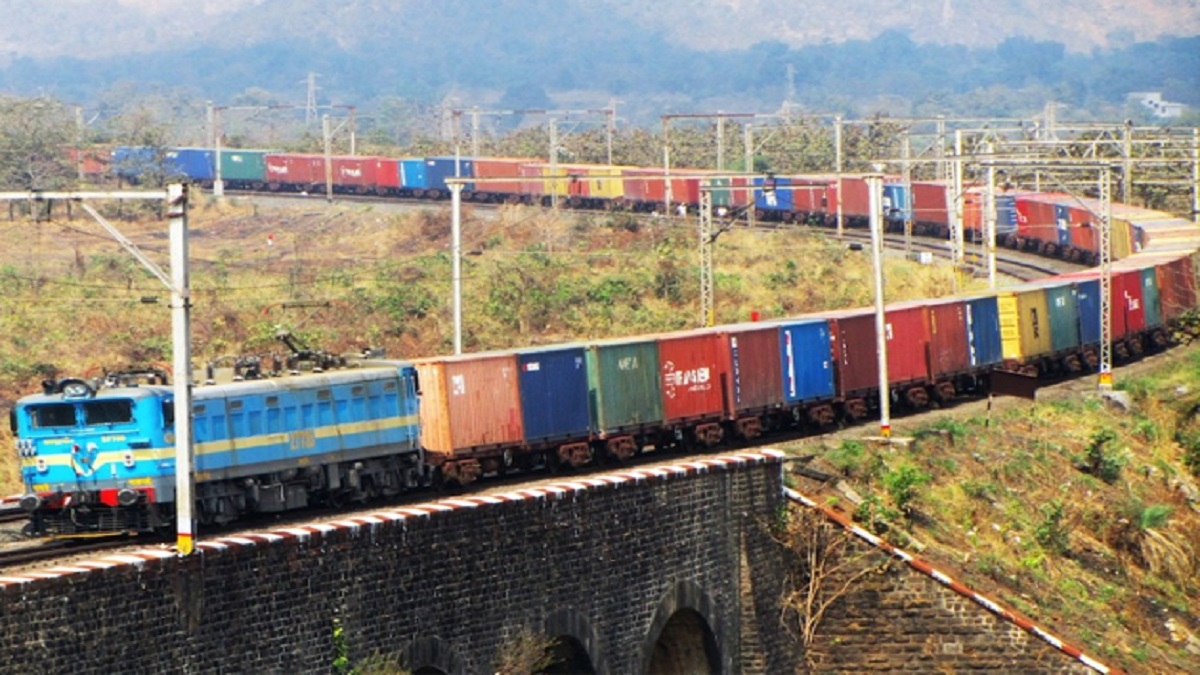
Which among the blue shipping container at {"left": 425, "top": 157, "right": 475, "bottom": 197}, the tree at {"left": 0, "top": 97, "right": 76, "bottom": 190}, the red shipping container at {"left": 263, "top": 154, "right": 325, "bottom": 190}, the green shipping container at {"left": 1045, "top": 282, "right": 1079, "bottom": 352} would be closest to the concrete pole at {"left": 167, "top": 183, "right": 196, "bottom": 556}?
the green shipping container at {"left": 1045, "top": 282, "right": 1079, "bottom": 352}

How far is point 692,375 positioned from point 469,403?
6.99 m

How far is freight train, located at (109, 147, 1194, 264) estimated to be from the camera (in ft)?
284

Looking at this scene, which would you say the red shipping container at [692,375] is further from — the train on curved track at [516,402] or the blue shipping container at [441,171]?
the blue shipping container at [441,171]

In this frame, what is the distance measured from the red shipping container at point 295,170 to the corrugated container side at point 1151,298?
5206cm

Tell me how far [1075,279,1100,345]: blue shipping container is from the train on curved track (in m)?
0.07

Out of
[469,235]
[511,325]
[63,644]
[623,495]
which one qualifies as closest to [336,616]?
[63,644]

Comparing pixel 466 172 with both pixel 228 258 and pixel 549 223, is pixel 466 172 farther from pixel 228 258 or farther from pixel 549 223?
pixel 228 258

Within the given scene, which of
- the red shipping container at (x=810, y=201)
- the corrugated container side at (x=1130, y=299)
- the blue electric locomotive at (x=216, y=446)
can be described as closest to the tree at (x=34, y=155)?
the red shipping container at (x=810, y=201)

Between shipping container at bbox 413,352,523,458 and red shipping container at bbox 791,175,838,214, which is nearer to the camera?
shipping container at bbox 413,352,523,458

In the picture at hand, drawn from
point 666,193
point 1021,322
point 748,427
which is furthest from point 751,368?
point 666,193

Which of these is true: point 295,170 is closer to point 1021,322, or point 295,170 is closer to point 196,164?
point 196,164

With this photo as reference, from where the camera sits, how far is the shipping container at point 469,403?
133 feet

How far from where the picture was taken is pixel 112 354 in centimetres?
5950

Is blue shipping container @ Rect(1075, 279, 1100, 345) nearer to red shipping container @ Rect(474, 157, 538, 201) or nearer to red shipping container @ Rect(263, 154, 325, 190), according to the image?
red shipping container @ Rect(474, 157, 538, 201)
